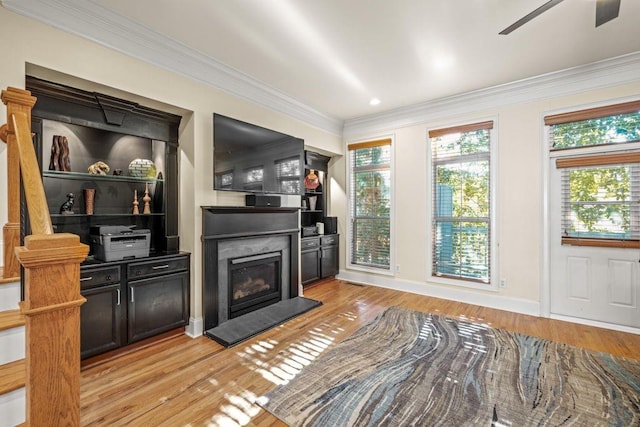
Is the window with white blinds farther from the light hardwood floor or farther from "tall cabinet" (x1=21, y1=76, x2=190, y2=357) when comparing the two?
"tall cabinet" (x1=21, y1=76, x2=190, y2=357)

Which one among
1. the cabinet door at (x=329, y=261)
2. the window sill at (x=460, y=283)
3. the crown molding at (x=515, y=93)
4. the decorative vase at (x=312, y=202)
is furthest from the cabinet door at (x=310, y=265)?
the crown molding at (x=515, y=93)

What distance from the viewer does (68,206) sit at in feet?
8.21

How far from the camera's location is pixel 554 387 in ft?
7.00

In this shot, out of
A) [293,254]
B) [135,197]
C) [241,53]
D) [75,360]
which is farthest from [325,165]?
[75,360]

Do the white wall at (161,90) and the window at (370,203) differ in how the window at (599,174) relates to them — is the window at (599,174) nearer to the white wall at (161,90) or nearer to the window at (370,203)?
the window at (370,203)

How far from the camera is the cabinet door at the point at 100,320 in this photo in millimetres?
2291

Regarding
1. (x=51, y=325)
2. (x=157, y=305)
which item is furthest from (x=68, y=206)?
(x=51, y=325)

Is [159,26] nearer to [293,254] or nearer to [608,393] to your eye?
[293,254]

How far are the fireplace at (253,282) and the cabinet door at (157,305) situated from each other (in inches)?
19.9

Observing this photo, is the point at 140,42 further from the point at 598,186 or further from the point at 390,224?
the point at 598,186

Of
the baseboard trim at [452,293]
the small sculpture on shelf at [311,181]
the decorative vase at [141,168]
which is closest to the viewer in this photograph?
the decorative vase at [141,168]

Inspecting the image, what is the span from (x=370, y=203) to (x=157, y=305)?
348 cm

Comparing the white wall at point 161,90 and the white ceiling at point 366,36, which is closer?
the white wall at point 161,90

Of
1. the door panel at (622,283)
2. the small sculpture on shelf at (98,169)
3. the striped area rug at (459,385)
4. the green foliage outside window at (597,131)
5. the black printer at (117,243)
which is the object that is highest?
the green foliage outside window at (597,131)
